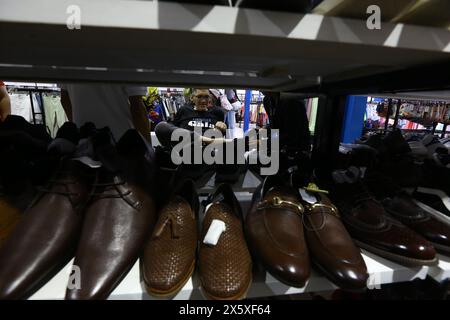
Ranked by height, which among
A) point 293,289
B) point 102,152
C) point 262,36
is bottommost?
point 293,289

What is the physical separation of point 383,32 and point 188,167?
16.7 inches

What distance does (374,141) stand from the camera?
1.98 feet

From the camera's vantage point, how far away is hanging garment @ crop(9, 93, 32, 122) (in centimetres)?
264

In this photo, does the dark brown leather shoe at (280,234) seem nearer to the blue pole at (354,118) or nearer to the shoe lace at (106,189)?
the shoe lace at (106,189)

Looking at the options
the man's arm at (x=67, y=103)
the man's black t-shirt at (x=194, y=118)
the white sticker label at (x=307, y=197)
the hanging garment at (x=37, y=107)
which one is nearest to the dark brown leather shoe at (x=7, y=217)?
the white sticker label at (x=307, y=197)

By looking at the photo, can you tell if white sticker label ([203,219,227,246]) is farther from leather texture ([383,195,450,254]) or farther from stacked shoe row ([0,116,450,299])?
leather texture ([383,195,450,254])

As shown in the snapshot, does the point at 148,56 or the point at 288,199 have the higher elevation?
the point at 148,56

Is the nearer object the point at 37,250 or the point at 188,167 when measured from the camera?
the point at 37,250

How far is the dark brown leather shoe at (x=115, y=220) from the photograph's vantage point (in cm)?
28

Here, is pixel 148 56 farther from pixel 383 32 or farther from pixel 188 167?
pixel 383 32

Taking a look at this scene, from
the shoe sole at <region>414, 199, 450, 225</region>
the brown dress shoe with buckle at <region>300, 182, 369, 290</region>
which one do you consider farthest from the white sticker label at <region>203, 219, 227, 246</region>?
the shoe sole at <region>414, 199, 450, 225</region>

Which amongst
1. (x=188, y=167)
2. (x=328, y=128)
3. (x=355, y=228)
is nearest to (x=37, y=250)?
(x=188, y=167)

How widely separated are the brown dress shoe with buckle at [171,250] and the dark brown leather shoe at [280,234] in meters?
0.09

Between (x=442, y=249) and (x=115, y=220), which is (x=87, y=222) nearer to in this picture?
(x=115, y=220)
